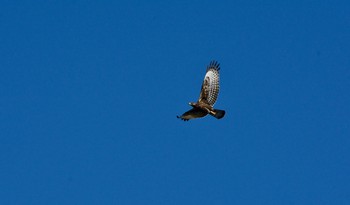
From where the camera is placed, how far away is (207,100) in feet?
123

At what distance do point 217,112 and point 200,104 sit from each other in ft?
4.42

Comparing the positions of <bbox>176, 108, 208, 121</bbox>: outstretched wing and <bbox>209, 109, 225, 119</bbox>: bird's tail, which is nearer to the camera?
<bbox>209, 109, 225, 119</bbox>: bird's tail

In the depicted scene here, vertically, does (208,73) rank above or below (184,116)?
above

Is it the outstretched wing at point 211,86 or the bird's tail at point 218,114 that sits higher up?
the outstretched wing at point 211,86

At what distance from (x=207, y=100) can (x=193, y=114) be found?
1154 millimetres

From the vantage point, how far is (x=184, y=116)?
37.8 meters

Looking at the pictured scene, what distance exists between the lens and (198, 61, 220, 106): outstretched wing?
37469 millimetres

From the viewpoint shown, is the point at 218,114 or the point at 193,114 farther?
the point at 193,114

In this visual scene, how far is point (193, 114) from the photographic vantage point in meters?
37.7

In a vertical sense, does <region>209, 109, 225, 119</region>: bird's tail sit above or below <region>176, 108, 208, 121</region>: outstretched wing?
below

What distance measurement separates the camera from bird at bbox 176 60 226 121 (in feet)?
120

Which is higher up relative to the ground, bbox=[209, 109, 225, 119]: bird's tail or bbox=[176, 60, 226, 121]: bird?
bbox=[176, 60, 226, 121]: bird

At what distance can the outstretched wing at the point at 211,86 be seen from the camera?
3747 cm

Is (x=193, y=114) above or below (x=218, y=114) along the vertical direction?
above
